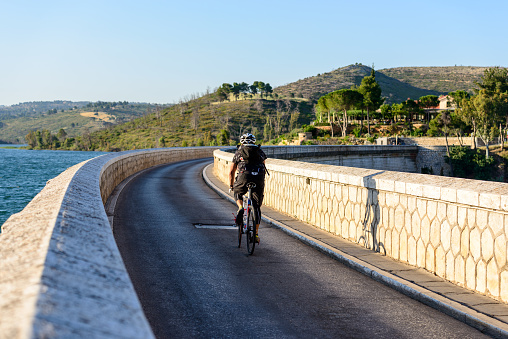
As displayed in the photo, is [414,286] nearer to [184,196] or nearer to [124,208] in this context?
[124,208]

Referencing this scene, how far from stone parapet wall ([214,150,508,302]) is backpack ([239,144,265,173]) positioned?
1980 millimetres

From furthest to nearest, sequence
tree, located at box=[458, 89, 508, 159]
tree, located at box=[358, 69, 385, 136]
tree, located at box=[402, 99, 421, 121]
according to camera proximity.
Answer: tree, located at box=[358, 69, 385, 136] → tree, located at box=[402, 99, 421, 121] → tree, located at box=[458, 89, 508, 159]

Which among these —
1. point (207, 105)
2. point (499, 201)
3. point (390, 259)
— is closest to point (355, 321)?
point (499, 201)

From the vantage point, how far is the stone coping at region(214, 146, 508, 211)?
606 cm

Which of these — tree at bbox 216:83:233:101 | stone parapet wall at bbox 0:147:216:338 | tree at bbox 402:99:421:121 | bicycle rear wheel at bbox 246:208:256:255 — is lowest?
bicycle rear wheel at bbox 246:208:256:255

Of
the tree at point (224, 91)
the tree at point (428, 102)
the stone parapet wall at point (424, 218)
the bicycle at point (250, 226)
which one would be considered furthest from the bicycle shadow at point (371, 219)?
the tree at point (224, 91)

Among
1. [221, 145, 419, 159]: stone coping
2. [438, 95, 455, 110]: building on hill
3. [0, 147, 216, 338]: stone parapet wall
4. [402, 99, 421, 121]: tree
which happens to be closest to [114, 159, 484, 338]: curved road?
[0, 147, 216, 338]: stone parapet wall

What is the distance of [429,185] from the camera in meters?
7.14

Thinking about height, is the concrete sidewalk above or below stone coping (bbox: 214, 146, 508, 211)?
below

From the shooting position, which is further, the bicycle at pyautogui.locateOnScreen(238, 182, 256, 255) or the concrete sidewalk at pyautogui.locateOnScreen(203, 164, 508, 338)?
the bicycle at pyautogui.locateOnScreen(238, 182, 256, 255)

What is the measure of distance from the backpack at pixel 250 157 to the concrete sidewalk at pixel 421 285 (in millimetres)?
1897

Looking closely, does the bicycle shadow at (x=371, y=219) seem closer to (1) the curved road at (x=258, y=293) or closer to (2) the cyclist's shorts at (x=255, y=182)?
(1) the curved road at (x=258, y=293)

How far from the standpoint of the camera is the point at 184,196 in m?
17.7

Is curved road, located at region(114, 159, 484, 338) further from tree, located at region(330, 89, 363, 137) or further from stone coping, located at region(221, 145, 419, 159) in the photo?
tree, located at region(330, 89, 363, 137)
